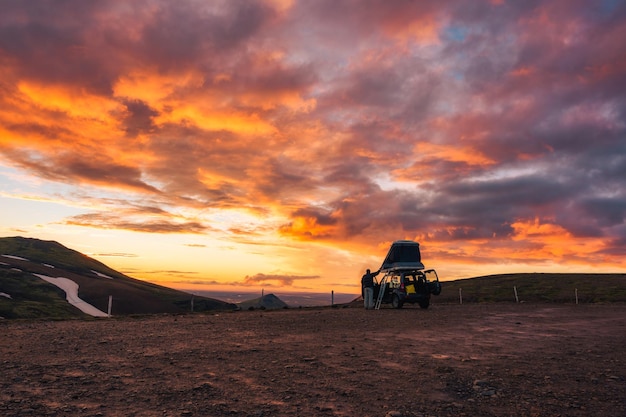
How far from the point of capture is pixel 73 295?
346ft

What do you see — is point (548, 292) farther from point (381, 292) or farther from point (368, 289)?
point (368, 289)

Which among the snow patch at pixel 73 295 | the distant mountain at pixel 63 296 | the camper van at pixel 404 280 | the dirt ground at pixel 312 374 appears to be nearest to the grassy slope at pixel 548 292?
the camper van at pixel 404 280

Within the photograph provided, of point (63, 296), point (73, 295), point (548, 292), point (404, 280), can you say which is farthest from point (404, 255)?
point (73, 295)

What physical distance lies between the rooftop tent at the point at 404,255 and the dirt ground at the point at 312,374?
13931 millimetres

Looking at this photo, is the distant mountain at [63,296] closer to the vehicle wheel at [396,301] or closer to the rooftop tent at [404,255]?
the vehicle wheel at [396,301]

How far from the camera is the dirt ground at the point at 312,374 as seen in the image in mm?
6809

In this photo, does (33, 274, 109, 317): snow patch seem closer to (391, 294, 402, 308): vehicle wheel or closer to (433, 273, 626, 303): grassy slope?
(433, 273, 626, 303): grassy slope

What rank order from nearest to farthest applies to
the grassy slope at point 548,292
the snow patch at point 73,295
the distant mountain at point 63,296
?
the grassy slope at point 548,292, the distant mountain at point 63,296, the snow patch at point 73,295

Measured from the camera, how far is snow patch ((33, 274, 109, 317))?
95312 mm

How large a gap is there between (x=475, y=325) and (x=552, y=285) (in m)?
40.9

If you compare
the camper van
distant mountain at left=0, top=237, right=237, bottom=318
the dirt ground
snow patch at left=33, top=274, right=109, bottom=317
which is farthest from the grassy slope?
snow patch at left=33, top=274, right=109, bottom=317

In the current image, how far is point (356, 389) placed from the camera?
25.5 ft

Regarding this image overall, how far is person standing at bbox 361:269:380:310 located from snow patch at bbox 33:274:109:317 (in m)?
79.5

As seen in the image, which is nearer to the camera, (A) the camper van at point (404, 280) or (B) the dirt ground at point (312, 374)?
(B) the dirt ground at point (312, 374)
